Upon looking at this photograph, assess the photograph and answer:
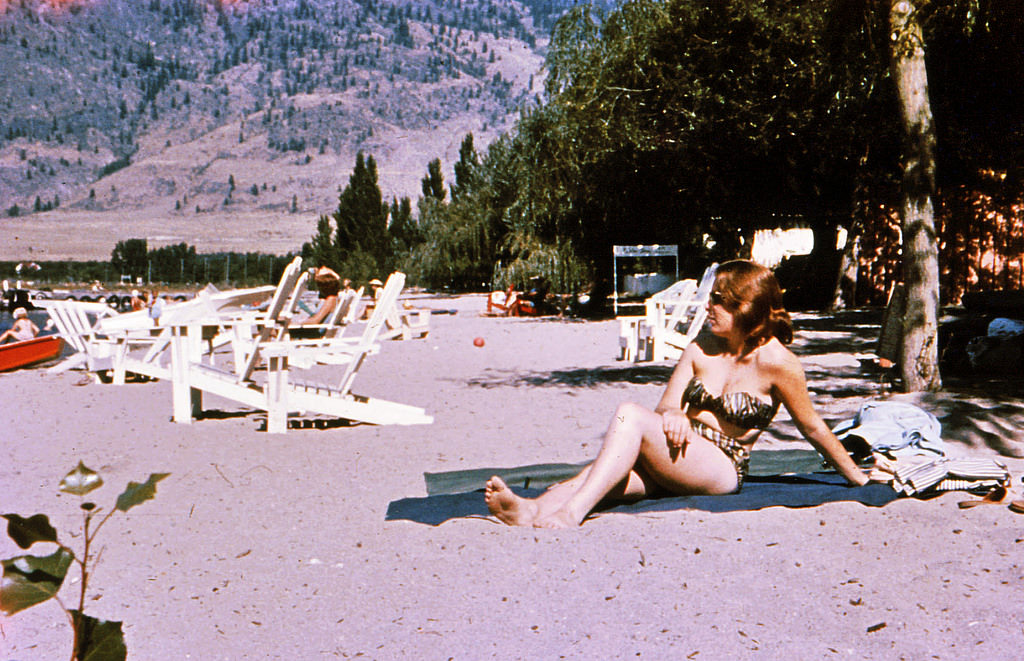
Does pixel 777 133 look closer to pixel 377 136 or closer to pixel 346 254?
pixel 346 254

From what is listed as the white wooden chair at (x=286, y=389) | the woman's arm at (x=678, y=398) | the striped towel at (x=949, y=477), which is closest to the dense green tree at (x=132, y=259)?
A: the white wooden chair at (x=286, y=389)

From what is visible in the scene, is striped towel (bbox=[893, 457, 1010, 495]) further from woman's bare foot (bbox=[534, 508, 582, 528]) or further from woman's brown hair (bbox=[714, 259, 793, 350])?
Result: woman's bare foot (bbox=[534, 508, 582, 528])

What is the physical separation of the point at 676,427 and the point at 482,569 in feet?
3.33

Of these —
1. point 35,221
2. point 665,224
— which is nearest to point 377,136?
point 35,221

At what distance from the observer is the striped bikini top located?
427 cm

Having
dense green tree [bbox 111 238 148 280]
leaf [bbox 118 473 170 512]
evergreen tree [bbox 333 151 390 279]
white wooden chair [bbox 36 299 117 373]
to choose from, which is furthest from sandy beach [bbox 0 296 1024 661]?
dense green tree [bbox 111 238 148 280]

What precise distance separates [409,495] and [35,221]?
17020cm

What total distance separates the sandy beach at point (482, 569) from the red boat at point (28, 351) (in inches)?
319

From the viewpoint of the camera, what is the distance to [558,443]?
22.2 feet

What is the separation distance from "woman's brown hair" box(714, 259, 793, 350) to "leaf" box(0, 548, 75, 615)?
3339 mm

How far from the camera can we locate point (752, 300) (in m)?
4.23

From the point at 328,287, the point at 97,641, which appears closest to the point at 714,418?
the point at 97,641

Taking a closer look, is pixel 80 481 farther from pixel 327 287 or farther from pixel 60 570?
pixel 327 287

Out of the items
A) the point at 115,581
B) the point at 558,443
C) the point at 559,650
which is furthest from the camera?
the point at 558,443
